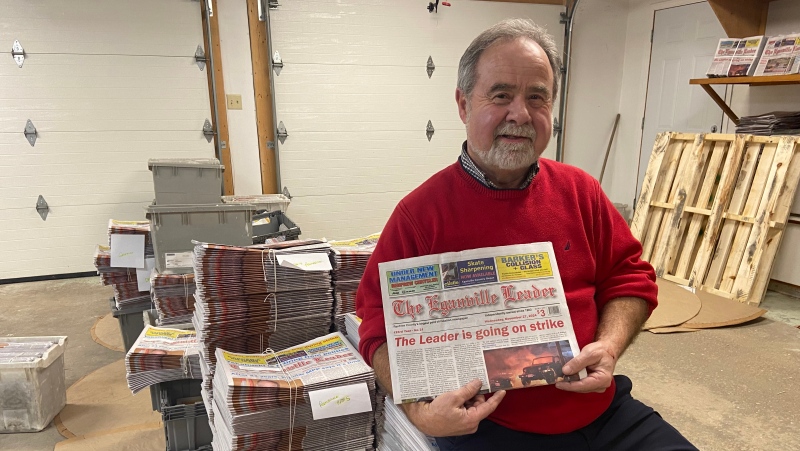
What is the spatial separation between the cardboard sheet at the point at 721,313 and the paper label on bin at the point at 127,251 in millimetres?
3331

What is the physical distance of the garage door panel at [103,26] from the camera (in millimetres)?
3858

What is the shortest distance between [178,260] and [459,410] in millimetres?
1712

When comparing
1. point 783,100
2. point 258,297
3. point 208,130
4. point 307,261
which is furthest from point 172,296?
point 783,100

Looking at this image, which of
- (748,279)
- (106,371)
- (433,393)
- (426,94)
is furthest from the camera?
(426,94)

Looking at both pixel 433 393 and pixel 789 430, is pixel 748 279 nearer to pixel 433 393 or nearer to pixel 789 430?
pixel 789 430

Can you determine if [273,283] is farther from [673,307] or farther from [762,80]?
[762,80]

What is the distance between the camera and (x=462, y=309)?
1.06m

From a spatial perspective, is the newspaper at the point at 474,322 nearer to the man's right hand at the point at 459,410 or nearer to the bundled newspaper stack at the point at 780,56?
the man's right hand at the point at 459,410

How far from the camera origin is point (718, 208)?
12.5 feet

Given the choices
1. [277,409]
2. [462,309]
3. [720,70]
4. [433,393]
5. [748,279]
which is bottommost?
[748,279]

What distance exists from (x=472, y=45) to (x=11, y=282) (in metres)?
4.76

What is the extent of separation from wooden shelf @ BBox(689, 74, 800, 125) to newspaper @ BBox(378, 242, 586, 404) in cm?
358

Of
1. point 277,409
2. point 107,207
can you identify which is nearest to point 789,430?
point 277,409

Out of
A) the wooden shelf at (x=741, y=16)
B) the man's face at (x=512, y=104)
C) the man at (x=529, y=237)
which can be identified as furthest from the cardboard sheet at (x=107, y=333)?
the wooden shelf at (x=741, y=16)
